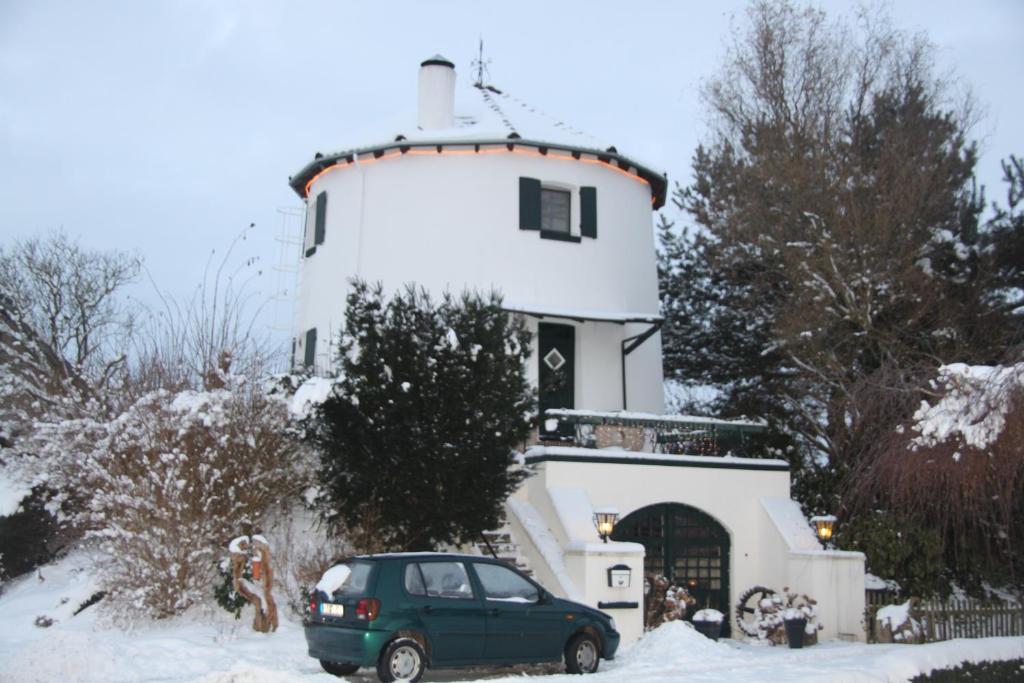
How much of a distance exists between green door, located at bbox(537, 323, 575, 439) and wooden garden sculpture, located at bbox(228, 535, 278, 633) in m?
9.91

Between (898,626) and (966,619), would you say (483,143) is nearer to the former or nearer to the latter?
(898,626)

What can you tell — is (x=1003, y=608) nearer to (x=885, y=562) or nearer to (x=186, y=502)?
(x=885, y=562)

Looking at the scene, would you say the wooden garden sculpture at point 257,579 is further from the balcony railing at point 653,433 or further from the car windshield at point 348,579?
the balcony railing at point 653,433

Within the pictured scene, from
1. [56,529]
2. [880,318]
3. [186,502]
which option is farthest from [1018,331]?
[56,529]

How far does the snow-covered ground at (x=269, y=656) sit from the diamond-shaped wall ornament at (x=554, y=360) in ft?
28.3

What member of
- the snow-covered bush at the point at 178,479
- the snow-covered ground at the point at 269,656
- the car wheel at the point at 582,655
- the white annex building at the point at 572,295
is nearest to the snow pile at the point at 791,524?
the white annex building at the point at 572,295

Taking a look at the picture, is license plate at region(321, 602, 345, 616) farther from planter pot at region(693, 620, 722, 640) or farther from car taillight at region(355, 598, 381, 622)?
planter pot at region(693, 620, 722, 640)

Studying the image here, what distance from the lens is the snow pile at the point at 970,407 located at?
15211 mm

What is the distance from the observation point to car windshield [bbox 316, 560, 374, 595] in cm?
1305

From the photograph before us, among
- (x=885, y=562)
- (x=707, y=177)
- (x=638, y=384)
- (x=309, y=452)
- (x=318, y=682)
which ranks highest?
(x=707, y=177)

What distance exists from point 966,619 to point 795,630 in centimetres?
294

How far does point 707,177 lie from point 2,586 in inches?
757

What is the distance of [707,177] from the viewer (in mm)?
29781

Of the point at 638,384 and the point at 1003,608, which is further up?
the point at 638,384
